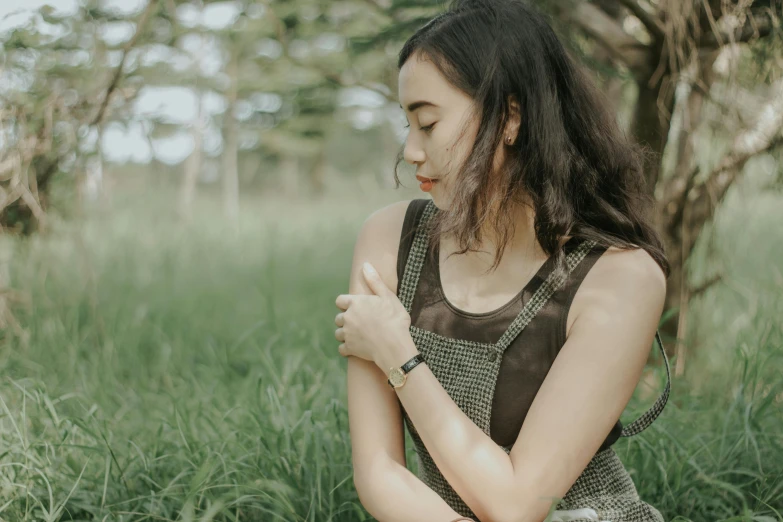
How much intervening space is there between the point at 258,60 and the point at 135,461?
17.1 m

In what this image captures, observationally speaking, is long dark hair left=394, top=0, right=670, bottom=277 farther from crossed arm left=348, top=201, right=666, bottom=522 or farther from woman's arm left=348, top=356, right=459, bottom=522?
woman's arm left=348, top=356, right=459, bottom=522

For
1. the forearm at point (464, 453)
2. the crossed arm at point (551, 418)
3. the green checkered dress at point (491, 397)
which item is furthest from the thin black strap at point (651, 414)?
the forearm at point (464, 453)

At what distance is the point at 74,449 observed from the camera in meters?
2.29

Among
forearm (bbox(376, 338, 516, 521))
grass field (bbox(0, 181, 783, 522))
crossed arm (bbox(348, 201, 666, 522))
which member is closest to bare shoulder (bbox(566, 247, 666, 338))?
crossed arm (bbox(348, 201, 666, 522))

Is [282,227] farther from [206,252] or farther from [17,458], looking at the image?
[17,458]

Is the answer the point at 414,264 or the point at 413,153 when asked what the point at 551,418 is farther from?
the point at 413,153

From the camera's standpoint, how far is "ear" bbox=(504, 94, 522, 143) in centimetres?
164

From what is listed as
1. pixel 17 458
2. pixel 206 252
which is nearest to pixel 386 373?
pixel 17 458

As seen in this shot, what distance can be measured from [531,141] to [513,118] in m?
0.06

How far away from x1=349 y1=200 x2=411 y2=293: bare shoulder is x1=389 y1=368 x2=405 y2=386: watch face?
26 cm

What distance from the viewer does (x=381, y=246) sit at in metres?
1.80

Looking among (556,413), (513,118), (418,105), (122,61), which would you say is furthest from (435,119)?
(122,61)

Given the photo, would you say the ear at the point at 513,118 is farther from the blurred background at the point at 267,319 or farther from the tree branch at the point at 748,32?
the tree branch at the point at 748,32

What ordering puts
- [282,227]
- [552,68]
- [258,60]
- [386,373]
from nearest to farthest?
[386,373] < [552,68] < [282,227] < [258,60]
